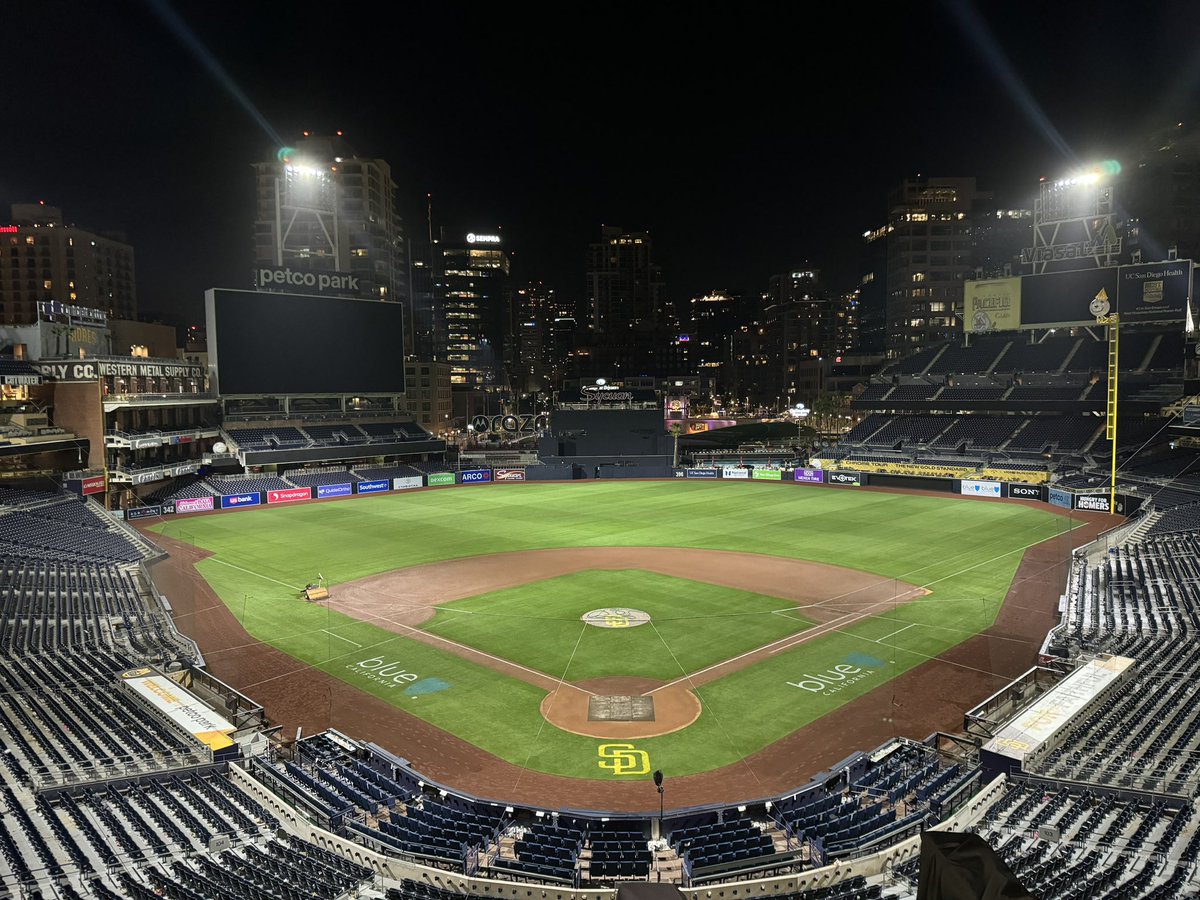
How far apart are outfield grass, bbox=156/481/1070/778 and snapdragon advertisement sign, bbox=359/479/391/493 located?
12.7 feet

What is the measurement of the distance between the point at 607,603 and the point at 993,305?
56.4 meters

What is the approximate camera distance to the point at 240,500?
60.1m

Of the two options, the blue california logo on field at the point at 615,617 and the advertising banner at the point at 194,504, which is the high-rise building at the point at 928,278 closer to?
the advertising banner at the point at 194,504

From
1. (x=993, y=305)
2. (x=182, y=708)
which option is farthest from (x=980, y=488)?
(x=182, y=708)

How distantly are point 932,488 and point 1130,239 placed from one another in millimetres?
29454

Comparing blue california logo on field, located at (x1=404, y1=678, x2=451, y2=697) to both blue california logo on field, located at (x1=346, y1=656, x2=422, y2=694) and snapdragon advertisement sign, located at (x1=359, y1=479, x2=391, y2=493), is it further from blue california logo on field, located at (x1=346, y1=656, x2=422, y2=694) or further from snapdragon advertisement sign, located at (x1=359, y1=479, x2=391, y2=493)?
snapdragon advertisement sign, located at (x1=359, y1=479, x2=391, y2=493)

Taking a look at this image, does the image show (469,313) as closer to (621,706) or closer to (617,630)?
(617,630)

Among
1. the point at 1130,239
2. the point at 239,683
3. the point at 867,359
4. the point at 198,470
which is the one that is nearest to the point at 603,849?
the point at 239,683

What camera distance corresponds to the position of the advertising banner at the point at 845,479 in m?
67.8

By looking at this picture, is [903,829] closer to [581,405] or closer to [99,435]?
[99,435]

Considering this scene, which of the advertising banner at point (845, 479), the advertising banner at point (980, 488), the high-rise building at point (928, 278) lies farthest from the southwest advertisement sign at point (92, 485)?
the high-rise building at point (928, 278)

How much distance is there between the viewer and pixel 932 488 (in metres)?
63.4

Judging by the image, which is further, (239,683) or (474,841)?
(239,683)

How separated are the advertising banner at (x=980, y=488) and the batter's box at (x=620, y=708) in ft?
155
